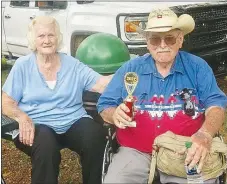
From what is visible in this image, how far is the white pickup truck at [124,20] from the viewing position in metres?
4.71

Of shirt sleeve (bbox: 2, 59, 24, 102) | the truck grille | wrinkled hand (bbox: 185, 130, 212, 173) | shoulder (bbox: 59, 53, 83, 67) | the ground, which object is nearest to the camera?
wrinkled hand (bbox: 185, 130, 212, 173)

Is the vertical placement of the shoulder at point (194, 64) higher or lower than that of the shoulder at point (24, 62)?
higher

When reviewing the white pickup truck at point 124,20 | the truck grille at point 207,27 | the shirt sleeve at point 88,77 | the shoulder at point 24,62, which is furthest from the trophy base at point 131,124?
the truck grille at point 207,27

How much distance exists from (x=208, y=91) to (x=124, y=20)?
2209 mm

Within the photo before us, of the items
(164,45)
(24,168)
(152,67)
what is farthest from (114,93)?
(24,168)

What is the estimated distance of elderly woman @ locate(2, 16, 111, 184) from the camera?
2.80 m

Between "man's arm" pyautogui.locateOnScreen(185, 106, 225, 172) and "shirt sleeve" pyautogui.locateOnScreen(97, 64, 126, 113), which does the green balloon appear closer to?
"shirt sleeve" pyautogui.locateOnScreen(97, 64, 126, 113)

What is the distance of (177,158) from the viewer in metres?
2.38

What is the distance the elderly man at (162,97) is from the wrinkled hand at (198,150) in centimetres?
12

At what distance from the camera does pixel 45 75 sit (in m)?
2.98

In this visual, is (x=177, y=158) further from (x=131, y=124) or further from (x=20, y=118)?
(x=20, y=118)

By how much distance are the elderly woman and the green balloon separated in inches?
5.5

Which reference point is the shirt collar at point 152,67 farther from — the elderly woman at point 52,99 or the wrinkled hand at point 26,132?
the wrinkled hand at point 26,132

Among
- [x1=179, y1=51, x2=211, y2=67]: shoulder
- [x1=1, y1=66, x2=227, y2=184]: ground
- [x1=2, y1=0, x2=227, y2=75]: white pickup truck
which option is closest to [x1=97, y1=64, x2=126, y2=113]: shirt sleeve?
[x1=179, y1=51, x2=211, y2=67]: shoulder
